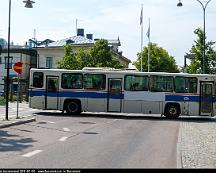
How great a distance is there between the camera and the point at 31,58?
260 ft

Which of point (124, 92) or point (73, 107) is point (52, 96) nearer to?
point (73, 107)

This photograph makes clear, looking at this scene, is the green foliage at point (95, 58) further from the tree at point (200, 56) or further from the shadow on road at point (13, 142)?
the shadow on road at point (13, 142)

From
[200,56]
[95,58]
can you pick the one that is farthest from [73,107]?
[95,58]

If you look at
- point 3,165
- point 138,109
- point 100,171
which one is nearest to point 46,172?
point 100,171

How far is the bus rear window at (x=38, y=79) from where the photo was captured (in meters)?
27.6

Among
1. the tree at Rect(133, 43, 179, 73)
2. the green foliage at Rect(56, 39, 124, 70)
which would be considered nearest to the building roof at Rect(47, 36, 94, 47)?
the tree at Rect(133, 43, 179, 73)

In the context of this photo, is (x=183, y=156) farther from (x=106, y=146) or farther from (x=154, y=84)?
(x=154, y=84)

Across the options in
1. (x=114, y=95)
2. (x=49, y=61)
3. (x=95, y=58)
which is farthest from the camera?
(x=49, y=61)

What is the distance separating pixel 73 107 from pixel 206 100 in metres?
8.13

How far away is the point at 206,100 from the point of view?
1036 inches

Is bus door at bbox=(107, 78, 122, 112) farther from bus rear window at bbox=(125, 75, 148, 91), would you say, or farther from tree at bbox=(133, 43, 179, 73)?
tree at bbox=(133, 43, 179, 73)

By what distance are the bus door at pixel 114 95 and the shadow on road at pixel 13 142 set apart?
11487 mm

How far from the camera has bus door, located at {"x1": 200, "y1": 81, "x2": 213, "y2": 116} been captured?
86.2 ft

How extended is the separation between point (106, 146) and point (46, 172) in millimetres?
6098
